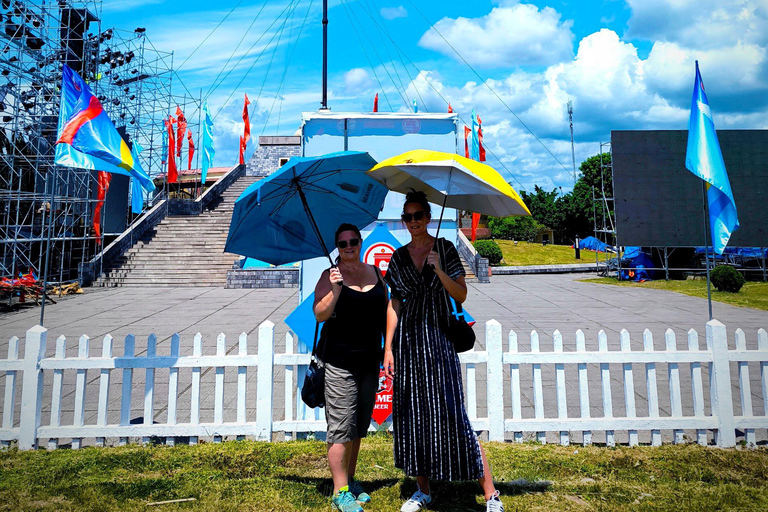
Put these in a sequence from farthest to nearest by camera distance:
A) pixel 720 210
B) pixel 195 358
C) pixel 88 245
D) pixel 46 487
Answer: pixel 88 245, pixel 720 210, pixel 195 358, pixel 46 487

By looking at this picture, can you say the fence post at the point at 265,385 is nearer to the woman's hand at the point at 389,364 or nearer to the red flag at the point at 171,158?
the woman's hand at the point at 389,364

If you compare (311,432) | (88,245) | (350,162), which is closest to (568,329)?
(311,432)

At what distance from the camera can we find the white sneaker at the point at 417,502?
9.94 ft

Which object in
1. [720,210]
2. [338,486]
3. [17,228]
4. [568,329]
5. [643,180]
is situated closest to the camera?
[338,486]

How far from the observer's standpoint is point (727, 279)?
633 inches

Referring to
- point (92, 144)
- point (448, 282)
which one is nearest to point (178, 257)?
point (92, 144)

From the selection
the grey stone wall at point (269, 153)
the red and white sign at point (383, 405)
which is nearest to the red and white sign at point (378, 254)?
the red and white sign at point (383, 405)

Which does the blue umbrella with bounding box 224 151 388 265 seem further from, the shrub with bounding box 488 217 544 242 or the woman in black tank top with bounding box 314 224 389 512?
the shrub with bounding box 488 217 544 242

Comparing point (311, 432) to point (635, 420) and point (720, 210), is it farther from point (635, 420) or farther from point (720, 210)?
point (720, 210)

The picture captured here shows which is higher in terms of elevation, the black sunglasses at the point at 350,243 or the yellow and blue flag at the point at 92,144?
the yellow and blue flag at the point at 92,144

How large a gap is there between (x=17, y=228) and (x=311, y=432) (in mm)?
18074

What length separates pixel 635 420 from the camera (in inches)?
166

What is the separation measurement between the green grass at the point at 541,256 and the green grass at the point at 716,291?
32.7ft

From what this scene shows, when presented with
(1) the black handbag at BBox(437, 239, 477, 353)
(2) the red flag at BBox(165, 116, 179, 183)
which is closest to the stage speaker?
(2) the red flag at BBox(165, 116, 179, 183)
